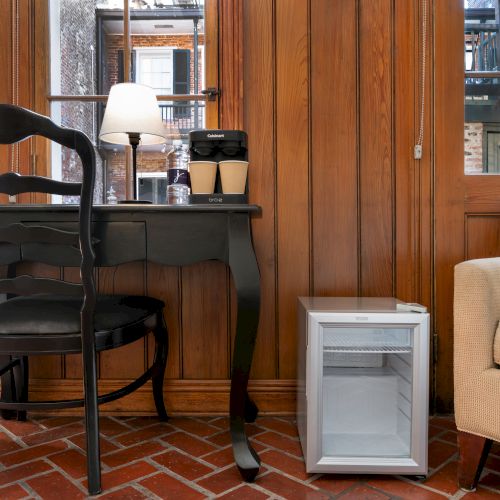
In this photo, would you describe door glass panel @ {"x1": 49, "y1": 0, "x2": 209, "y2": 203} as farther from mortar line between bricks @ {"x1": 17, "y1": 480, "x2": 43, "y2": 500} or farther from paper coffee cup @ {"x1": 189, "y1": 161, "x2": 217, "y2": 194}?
mortar line between bricks @ {"x1": 17, "y1": 480, "x2": 43, "y2": 500}

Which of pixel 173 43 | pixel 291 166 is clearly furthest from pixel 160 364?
pixel 173 43

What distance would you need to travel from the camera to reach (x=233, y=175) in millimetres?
1608

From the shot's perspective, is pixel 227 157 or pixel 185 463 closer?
pixel 185 463

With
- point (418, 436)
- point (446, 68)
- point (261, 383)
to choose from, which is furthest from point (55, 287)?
point (446, 68)

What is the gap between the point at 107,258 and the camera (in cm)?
140

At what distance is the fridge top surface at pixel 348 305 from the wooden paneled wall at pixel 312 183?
265mm

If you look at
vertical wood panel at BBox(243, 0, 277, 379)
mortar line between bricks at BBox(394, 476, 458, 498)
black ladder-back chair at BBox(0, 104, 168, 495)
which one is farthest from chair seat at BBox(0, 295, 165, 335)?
mortar line between bricks at BBox(394, 476, 458, 498)

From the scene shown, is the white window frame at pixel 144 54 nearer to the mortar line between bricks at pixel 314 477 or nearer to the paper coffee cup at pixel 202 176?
the paper coffee cup at pixel 202 176

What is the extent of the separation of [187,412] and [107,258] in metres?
0.83

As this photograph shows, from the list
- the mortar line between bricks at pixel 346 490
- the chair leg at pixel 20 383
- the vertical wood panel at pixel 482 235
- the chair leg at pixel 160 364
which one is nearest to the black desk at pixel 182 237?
the mortar line between bricks at pixel 346 490

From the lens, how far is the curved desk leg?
4.43 feet

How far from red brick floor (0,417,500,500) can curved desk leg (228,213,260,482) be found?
8 centimetres

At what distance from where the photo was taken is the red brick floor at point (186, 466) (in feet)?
4.16

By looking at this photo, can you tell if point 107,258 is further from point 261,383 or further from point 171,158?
point 261,383
